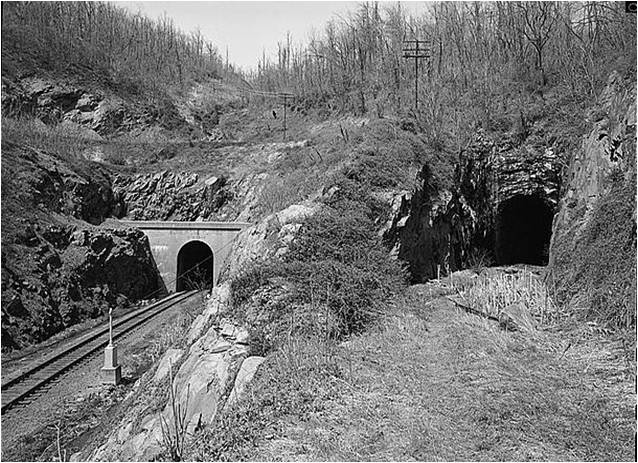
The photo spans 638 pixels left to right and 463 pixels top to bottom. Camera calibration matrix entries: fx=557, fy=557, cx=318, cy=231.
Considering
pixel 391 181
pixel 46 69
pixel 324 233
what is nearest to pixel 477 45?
pixel 391 181

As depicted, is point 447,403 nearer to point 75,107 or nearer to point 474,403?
point 474,403

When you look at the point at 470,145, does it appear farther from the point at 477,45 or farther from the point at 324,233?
the point at 477,45

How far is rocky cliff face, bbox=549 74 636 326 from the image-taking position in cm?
924

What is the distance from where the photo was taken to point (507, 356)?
7.47m

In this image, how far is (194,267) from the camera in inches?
1174

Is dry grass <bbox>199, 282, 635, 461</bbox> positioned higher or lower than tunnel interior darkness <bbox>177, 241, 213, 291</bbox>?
higher

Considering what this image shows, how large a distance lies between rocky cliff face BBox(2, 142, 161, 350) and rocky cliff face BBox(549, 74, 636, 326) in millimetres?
17120

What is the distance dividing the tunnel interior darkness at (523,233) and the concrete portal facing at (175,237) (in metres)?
12.0

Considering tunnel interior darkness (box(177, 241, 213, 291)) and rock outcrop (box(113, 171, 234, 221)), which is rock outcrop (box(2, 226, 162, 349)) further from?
rock outcrop (box(113, 171, 234, 221))

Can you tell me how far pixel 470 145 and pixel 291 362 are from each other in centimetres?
1645

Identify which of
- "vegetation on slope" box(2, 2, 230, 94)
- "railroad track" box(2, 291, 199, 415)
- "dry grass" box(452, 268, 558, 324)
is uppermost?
"vegetation on slope" box(2, 2, 230, 94)

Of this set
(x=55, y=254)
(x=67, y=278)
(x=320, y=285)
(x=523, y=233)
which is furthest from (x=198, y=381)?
(x=523, y=233)

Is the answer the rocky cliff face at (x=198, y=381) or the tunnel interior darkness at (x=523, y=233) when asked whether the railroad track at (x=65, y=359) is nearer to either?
the rocky cliff face at (x=198, y=381)

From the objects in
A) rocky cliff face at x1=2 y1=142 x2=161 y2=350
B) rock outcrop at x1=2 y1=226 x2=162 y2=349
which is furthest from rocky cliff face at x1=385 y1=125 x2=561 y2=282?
rocky cliff face at x1=2 y1=142 x2=161 y2=350
